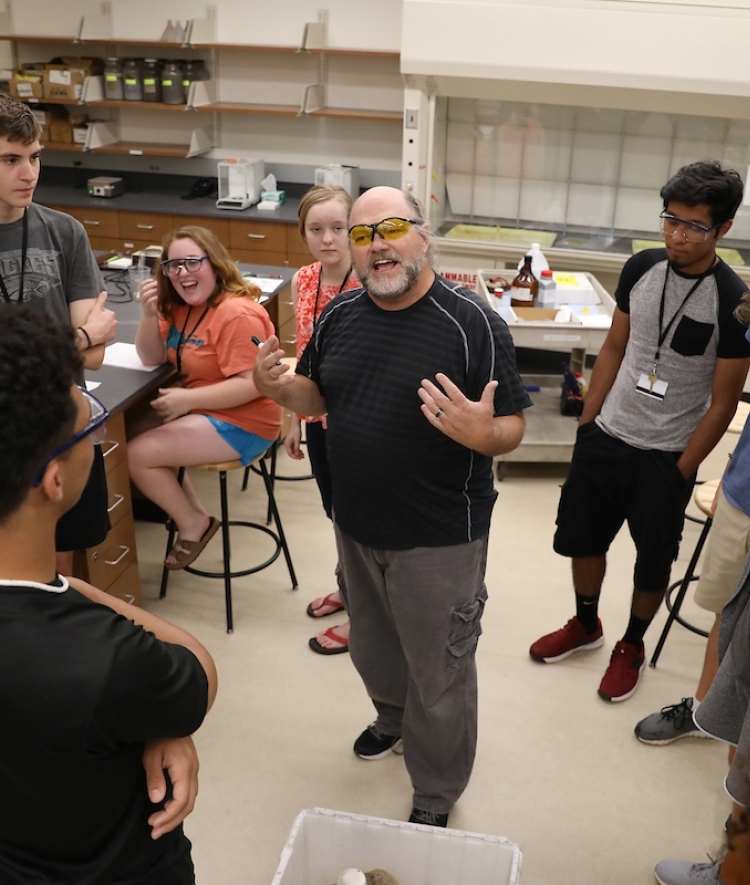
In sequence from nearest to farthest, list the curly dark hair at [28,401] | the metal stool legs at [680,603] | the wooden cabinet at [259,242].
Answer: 1. the curly dark hair at [28,401]
2. the metal stool legs at [680,603]
3. the wooden cabinet at [259,242]

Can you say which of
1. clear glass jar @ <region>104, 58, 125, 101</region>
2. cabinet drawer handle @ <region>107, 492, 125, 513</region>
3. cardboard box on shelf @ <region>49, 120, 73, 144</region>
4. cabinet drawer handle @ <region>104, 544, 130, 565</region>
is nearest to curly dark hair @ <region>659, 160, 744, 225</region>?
cabinet drawer handle @ <region>107, 492, 125, 513</region>

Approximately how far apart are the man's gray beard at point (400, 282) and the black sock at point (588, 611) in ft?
4.49

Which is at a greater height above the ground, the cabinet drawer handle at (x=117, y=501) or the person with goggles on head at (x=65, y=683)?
the person with goggles on head at (x=65, y=683)

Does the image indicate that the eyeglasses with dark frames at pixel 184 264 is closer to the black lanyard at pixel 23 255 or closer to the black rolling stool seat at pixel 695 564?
the black lanyard at pixel 23 255

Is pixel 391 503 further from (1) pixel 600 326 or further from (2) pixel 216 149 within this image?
(2) pixel 216 149

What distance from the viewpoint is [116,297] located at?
3.58 m

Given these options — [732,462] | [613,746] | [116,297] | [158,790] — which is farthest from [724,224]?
[116,297]

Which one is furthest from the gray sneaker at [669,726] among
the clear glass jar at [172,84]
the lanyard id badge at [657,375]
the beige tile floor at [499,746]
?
the clear glass jar at [172,84]

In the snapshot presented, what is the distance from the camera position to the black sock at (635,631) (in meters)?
2.60

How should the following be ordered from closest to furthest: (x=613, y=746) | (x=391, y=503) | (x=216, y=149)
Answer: (x=391, y=503)
(x=613, y=746)
(x=216, y=149)

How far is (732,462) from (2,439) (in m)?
1.67

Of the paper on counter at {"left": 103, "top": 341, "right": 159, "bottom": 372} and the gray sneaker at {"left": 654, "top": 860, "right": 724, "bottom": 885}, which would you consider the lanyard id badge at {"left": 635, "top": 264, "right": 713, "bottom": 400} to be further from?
the paper on counter at {"left": 103, "top": 341, "right": 159, "bottom": 372}

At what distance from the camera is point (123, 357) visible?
291cm

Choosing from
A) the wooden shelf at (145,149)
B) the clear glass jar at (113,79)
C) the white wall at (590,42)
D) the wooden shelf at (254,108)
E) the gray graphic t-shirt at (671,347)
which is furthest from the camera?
the wooden shelf at (145,149)
